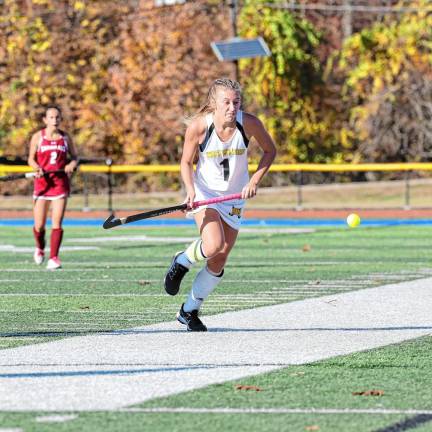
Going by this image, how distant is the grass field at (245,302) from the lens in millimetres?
6984

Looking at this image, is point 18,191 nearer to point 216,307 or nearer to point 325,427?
point 216,307

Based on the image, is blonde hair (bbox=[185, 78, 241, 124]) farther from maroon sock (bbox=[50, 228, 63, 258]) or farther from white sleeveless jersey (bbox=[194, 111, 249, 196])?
maroon sock (bbox=[50, 228, 63, 258])

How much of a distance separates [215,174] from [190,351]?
1.83m

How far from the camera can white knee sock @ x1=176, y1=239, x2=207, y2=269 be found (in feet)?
35.6

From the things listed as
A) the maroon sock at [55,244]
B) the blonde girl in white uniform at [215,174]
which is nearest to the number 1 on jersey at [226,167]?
the blonde girl in white uniform at [215,174]

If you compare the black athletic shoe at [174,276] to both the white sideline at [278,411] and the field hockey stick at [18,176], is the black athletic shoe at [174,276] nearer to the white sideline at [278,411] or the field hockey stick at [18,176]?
the white sideline at [278,411]

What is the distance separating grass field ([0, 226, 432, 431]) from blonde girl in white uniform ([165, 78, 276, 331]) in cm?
76

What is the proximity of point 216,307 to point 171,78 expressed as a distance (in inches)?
1282

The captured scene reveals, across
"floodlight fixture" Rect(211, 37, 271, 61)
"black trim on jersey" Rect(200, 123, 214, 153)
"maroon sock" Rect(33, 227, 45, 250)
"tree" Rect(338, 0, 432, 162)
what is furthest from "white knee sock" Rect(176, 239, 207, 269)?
"tree" Rect(338, 0, 432, 162)

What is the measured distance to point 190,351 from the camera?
31.3 feet

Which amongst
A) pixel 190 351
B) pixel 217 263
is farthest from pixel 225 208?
pixel 190 351

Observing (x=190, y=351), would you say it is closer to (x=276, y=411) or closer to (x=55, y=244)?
(x=276, y=411)

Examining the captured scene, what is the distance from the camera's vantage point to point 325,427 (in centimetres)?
677

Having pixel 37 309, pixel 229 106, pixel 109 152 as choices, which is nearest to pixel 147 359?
pixel 229 106
